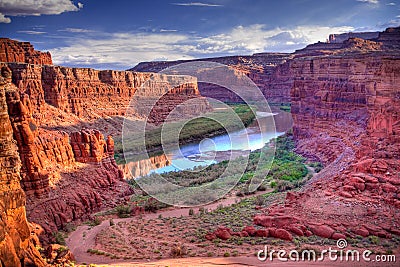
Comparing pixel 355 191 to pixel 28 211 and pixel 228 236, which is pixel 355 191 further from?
pixel 28 211

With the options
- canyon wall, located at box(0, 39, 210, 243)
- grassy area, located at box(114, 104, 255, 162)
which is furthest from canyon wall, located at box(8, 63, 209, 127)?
grassy area, located at box(114, 104, 255, 162)

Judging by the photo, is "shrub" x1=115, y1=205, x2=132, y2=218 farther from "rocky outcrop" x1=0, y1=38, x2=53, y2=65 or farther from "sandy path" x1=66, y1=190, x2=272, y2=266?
"rocky outcrop" x1=0, y1=38, x2=53, y2=65

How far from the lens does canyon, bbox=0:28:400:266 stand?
10672mm

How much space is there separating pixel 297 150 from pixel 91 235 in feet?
73.5

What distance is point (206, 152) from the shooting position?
3781 cm

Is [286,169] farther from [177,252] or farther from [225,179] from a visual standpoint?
[177,252]

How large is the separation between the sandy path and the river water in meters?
9.97

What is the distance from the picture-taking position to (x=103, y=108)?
49.1 metres

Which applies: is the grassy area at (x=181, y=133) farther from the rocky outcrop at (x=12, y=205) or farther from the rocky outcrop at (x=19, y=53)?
the rocky outcrop at (x=12, y=205)

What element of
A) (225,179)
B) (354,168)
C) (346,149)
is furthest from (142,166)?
(354,168)

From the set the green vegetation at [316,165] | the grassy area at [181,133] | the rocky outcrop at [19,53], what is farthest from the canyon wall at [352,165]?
the rocky outcrop at [19,53]

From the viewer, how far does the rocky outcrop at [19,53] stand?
128 feet

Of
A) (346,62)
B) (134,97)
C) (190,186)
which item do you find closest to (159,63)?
(134,97)

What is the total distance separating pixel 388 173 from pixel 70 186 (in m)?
13.0
